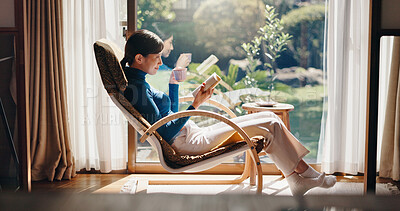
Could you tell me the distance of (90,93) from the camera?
3164 mm

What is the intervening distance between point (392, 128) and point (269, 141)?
0.91 m

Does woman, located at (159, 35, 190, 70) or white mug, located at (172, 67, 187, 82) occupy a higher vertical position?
woman, located at (159, 35, 190, 70)

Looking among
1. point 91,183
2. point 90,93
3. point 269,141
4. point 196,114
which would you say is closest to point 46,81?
point 90,93

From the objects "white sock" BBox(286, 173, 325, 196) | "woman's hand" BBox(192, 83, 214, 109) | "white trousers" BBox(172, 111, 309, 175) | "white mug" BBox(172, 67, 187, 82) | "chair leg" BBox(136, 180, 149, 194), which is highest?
"white mug" BBox(172, 67, 187, 82)

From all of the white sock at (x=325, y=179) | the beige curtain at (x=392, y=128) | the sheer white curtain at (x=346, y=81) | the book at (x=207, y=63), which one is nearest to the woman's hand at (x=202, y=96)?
the book at (x=207, y=63)

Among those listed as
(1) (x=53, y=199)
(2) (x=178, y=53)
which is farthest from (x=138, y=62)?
(1) (x=53, y=199)

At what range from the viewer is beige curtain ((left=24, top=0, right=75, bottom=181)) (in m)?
2.99

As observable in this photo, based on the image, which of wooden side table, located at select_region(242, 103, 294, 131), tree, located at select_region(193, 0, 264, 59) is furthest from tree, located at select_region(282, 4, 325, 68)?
wooden side table, located at select_region(242, 103, 294, 131)

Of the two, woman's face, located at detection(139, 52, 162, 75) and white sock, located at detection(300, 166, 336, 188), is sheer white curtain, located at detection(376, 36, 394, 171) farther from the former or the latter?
woman's face, located at detection(139, 52, 162, 75)

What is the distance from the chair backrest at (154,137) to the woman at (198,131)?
0.06m

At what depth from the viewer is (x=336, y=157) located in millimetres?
3223

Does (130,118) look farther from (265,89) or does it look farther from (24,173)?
(265,89)

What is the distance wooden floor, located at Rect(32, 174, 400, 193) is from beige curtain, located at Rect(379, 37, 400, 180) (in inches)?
3.6

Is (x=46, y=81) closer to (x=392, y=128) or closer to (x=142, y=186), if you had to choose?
(x=142, y=186)
